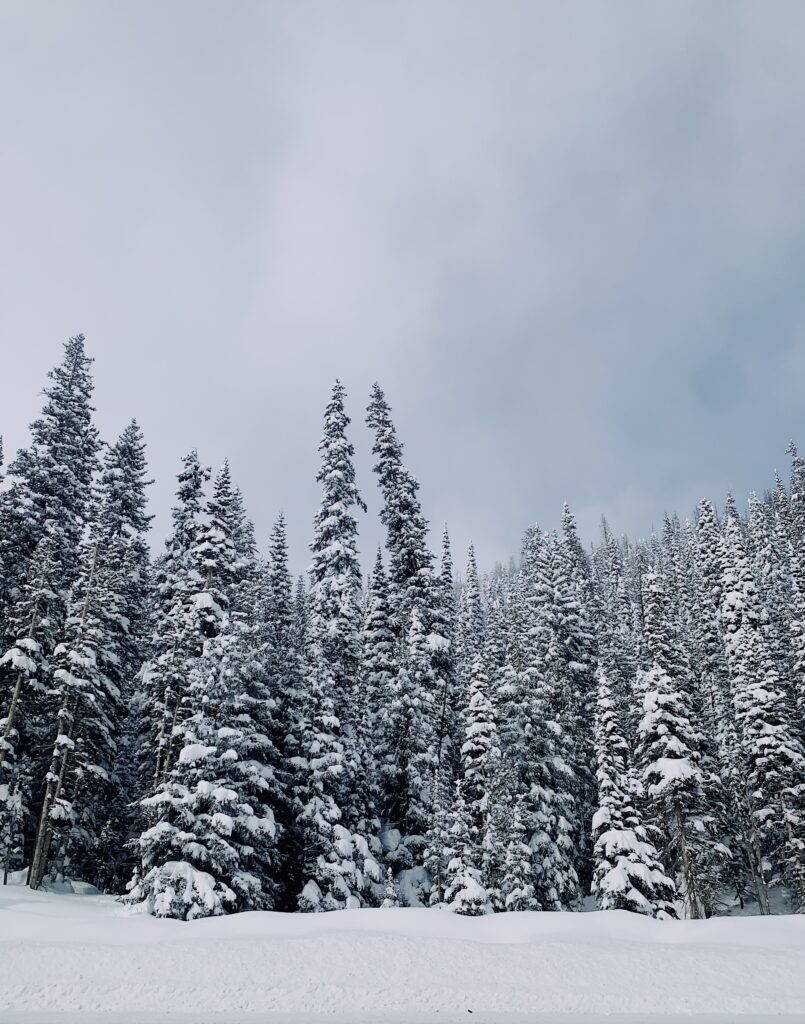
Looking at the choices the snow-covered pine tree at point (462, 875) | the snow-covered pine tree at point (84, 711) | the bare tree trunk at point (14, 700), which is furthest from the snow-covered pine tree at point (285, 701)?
the bare tree trunk at point (14, 700)

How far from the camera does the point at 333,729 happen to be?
1030 inches

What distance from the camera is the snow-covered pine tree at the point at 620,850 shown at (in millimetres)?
25391

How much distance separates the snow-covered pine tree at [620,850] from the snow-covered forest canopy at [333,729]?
123 millimetres

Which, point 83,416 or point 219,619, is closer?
point 219,619

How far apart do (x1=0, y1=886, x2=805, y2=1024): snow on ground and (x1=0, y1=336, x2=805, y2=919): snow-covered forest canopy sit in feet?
30.8

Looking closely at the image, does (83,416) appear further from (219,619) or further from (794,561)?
(794,561)

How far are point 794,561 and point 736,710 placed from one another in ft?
72.1

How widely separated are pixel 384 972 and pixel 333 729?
16.6 metres

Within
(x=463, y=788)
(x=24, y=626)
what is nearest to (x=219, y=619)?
(x=24, y=626)

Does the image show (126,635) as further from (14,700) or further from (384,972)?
(384,972)

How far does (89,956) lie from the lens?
10.1 metres

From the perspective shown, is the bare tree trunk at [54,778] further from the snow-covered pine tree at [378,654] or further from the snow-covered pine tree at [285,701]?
the snow-covered pine tree at [378,654]

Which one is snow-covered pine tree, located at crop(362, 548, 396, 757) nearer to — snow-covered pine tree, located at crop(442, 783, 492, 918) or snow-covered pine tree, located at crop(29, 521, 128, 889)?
snow-covered pine tree, located at crop(442, 783, 492, 918)

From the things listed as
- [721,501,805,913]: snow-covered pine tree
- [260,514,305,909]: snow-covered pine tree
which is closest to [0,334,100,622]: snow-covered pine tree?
[260,514,305,909]: snow-covered pine tree
